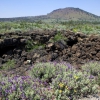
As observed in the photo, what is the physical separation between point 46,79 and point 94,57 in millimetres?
4545

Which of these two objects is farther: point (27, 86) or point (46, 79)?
point (46, 79)

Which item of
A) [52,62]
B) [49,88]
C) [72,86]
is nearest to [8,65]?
[52,62]

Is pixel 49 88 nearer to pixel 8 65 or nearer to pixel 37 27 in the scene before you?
pixel 8 65

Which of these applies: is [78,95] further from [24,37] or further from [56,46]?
[24,37]

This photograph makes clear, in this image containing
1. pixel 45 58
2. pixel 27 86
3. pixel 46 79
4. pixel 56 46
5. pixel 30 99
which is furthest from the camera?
pixel 56 46

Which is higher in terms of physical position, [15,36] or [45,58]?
[15,36]

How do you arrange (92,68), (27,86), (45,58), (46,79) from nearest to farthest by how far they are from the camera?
1. (27,86)
2. (46,79)
3. (92,68)
4. (45,58)

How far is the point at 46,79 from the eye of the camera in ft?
21.3

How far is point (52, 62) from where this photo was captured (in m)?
7.65

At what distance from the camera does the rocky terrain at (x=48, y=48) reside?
33.3 feet

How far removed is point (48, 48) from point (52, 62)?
3.24 metres

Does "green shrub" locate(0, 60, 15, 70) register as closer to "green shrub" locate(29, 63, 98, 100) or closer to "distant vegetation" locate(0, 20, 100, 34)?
"distant vegetation" locate(0, 20, 100, 34)

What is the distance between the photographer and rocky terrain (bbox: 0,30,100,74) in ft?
33.3

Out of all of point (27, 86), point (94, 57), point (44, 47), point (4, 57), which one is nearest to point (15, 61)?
point (4, 57)
